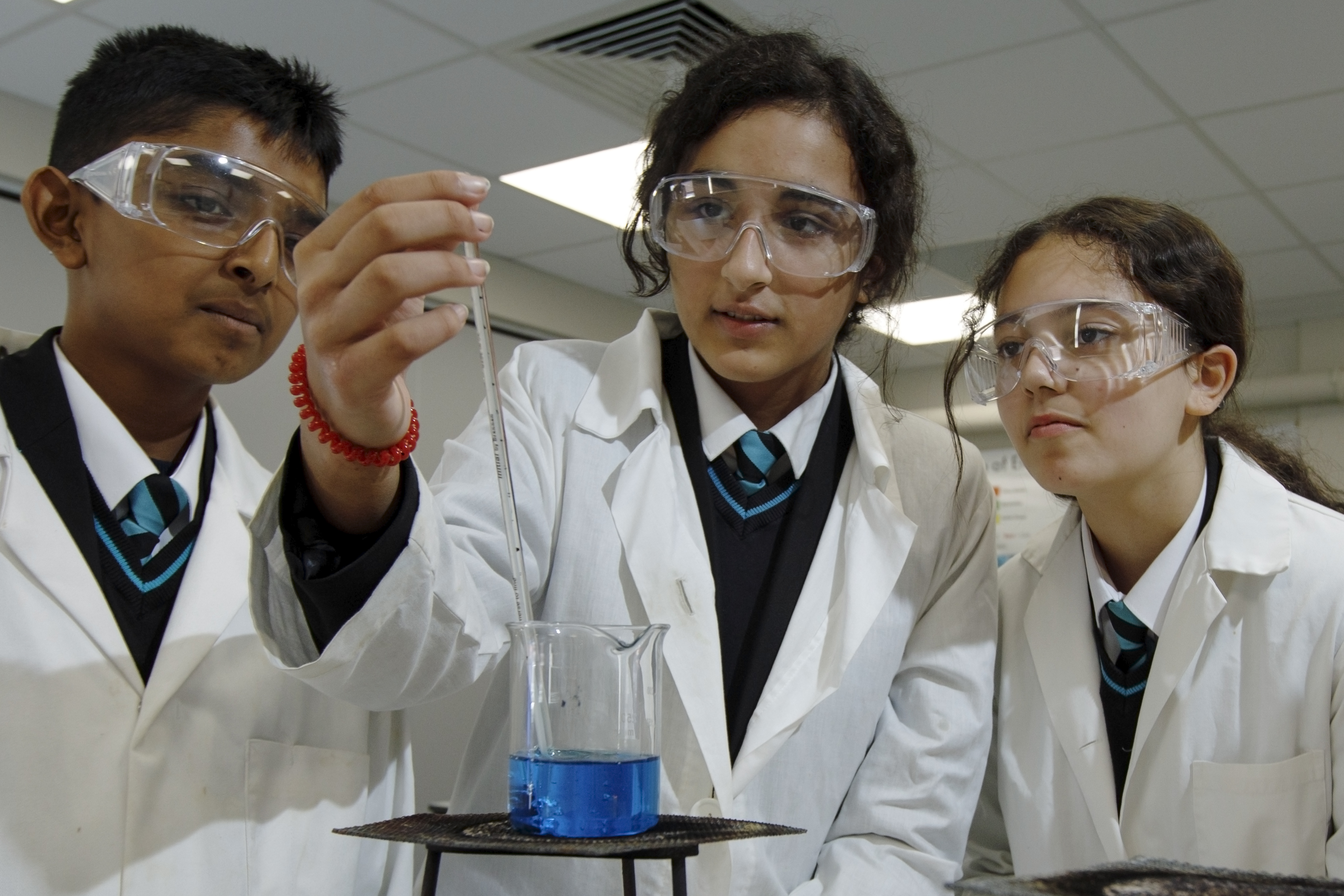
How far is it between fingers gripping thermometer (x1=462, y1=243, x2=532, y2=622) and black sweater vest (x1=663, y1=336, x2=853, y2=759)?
0.49 metres

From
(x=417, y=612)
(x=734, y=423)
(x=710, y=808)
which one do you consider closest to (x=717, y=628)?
(x=710, y=808)

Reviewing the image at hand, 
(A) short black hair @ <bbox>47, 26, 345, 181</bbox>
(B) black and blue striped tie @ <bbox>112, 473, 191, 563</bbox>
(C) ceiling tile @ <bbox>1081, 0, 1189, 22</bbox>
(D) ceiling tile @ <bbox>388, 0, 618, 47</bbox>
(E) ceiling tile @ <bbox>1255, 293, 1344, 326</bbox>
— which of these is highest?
(E) ceiling tile @ <bbox>1255, 293, 1344, 326</bbox>

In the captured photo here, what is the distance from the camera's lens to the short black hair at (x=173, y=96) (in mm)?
1397

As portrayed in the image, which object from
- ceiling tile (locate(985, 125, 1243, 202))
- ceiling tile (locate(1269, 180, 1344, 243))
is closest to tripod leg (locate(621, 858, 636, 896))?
ceiling tile (locate(985, 125, 1243, 202))

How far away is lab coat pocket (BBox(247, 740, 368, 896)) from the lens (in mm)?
1247

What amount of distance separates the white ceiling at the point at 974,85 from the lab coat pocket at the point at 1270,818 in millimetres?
1866

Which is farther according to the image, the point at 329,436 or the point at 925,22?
the point at 925,22

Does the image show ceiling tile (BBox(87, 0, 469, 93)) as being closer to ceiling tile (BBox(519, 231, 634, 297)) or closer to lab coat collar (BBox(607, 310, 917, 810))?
ceiling tile (BBox(519, 231, 634, 297))

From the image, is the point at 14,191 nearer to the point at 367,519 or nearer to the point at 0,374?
the point at 0,374

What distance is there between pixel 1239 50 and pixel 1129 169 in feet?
3.35

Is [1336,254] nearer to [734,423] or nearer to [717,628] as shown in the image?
[734,423]

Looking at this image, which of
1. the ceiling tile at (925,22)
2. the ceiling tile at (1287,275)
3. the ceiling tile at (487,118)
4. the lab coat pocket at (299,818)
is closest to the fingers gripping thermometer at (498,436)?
the lab coat pocket at (299,818)

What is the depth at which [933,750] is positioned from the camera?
4.76ft

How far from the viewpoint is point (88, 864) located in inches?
45.0
